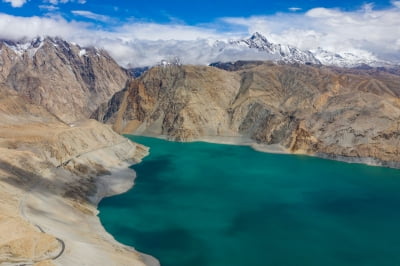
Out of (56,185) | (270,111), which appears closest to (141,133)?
(270,111)

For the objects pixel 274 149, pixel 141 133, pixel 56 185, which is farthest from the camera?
pixel 141 133

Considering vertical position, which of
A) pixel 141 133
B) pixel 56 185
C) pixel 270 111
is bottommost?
pixel 141 133

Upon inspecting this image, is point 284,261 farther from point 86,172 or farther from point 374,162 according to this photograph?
point 374,162

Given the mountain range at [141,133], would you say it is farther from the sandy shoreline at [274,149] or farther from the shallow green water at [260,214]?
the shallow green water at [260,214]

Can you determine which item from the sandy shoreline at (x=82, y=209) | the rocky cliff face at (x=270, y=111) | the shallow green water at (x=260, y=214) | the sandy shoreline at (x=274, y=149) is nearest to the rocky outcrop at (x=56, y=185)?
the sandy shoreline at (x=82, y=209)

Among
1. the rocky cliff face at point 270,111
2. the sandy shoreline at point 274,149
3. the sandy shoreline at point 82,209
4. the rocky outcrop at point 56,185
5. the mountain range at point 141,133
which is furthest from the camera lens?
→ the rocky cliff face at point 270,111

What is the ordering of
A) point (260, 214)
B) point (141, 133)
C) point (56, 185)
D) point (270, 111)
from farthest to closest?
point (141, 133) → point (270, 111) → point (56, 185) → point (260, 214)

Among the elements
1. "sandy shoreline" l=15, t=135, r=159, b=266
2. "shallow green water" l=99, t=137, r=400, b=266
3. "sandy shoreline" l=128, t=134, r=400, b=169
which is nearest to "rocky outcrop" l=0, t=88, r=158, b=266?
"sandy shoreline" l=15, t=135, r=159, b=266

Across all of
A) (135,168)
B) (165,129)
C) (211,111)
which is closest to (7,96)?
(135,168)

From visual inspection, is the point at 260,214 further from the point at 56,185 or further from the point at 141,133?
the point at 141,133
